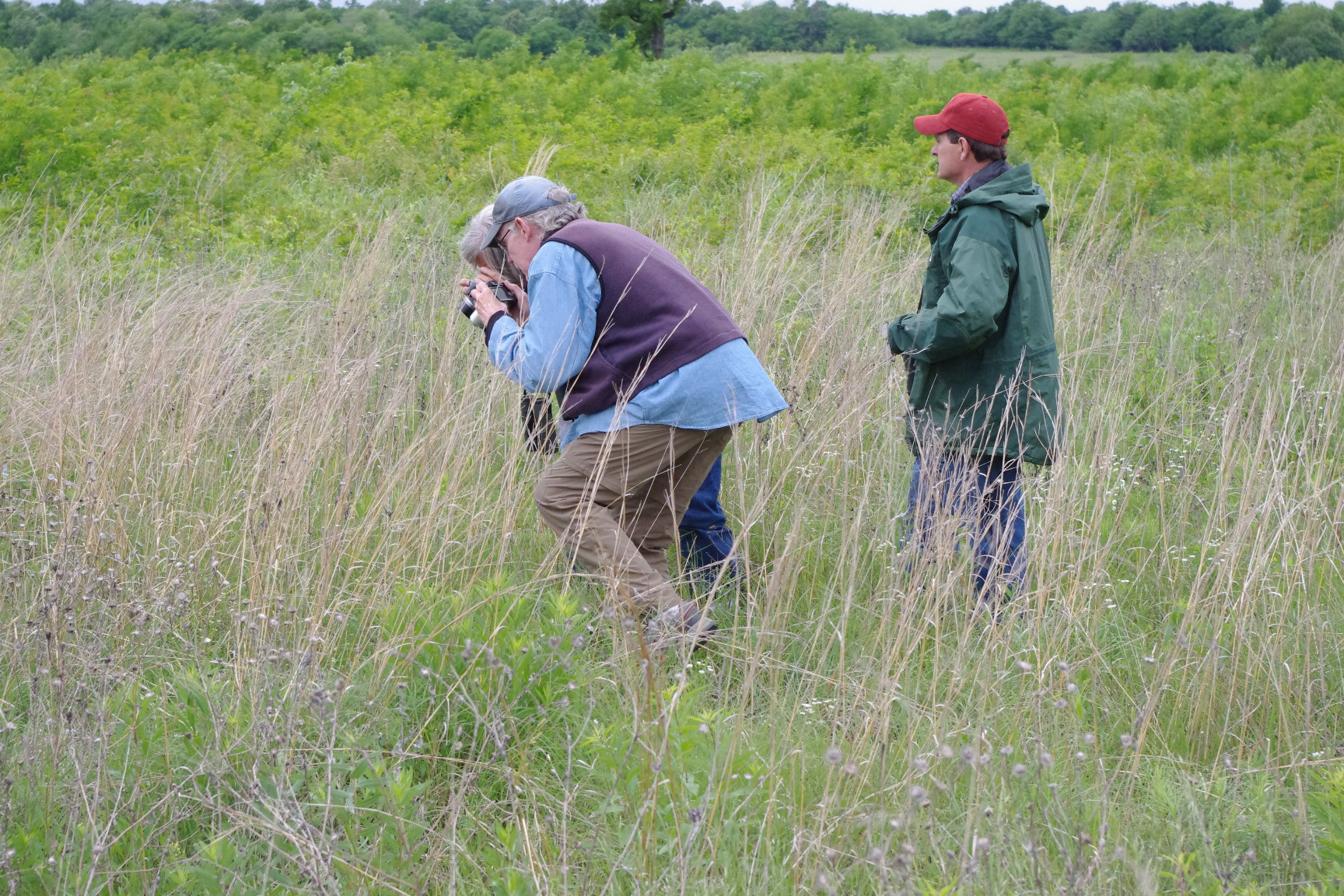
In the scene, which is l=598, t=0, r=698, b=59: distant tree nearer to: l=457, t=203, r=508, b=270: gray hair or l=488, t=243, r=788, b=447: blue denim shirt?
l=457, t=203, r=508, b=270: gray hair

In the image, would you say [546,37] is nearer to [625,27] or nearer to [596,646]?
[625,27]

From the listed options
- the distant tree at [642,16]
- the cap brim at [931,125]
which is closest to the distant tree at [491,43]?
the distant tree at [642,16]

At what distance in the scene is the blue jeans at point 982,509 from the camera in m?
2.88

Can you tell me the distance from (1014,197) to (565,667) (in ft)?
6.63

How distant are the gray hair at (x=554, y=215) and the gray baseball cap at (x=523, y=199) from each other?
0.01m

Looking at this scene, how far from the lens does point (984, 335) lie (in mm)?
3318

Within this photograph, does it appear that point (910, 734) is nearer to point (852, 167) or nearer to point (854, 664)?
point (854, 664)

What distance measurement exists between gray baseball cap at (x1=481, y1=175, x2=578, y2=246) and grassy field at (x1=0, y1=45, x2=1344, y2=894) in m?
0.73

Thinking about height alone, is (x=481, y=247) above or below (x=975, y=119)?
below

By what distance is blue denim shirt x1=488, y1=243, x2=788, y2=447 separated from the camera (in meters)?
3.19

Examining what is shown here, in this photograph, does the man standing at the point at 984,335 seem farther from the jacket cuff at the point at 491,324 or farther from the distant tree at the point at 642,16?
the distant tree at the point at 642,16

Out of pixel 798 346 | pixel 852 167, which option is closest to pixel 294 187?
pixel 852 167

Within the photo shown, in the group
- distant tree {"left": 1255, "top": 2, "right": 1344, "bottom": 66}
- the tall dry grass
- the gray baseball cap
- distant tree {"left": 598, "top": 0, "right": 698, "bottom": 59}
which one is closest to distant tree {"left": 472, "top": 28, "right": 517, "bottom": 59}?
distant tree {"left": 598, "top": 0, "right": 698, "bottom": 59}

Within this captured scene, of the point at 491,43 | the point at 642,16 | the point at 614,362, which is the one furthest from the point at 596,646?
the point at 642,16
